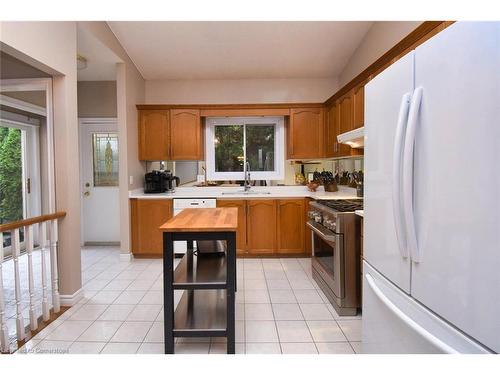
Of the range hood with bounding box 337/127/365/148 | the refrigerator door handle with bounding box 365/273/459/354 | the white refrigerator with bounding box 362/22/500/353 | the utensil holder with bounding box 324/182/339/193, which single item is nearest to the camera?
the white refrigerator with bounding box 362/22/500/353

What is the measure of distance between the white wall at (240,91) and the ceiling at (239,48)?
3.9 inches

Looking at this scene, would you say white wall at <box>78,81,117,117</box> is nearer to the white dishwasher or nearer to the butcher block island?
the white dishwasher

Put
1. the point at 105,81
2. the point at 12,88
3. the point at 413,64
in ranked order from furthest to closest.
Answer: the point at 105,81, the point at 12,88, the point at 413,64

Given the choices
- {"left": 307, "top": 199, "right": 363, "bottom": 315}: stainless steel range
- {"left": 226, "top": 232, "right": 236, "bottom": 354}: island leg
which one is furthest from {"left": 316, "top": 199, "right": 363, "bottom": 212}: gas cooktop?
{"left": 226, "top": 232, "right": 236, "bottom": 354}: island leg

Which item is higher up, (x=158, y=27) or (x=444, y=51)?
(x=158, y=27)

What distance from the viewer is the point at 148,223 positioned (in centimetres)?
407

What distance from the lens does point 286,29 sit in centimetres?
356

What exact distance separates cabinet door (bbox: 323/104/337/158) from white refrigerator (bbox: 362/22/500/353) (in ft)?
8.62

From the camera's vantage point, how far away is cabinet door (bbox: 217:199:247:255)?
4.06 metres

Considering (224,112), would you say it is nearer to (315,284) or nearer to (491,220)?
(315,284)

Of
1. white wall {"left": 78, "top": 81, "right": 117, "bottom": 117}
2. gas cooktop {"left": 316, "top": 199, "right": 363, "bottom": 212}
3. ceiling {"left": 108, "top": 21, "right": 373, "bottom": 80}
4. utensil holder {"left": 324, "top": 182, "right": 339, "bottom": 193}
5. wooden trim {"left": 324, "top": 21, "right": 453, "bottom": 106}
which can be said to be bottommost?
gas cooktop {"left": 316, "top": 199, "right": 363, "bottom": 212}

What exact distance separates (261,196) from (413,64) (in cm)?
309

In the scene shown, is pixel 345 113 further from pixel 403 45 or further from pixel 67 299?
pixel 67 299

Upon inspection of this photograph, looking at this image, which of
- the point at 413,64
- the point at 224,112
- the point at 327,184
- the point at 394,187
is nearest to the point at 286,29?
the point at 224,112
